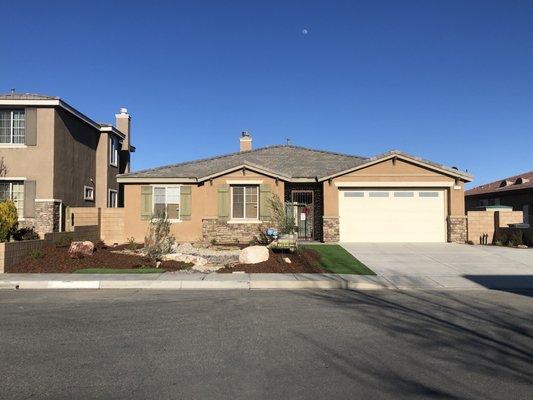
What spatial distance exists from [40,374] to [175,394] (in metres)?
1.72

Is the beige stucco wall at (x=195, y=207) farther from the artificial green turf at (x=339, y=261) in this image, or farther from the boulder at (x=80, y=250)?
the boulder at (x=80, y=250)

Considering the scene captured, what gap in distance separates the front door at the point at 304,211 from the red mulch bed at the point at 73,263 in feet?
30.1

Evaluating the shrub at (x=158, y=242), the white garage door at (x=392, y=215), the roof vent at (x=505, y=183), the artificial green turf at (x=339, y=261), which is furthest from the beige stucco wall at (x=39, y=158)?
the roof vent at (x=505, y=183)

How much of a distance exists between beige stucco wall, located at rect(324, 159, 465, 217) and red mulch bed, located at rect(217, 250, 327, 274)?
20.2 feet

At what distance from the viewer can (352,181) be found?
22.0 metres

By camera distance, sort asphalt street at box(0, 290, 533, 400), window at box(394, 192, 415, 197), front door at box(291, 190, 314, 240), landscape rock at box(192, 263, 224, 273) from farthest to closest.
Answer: front door at box(291, 190, 314, 240), window at box(394, 192, 415, 197), landscape rock at box(192, 263, 224, 273), asphalt street at box(0, 290, 533, 400)

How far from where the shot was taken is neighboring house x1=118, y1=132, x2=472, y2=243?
21812 mm

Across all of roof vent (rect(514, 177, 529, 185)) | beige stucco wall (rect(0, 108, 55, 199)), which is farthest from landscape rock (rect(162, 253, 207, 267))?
roof vent (rect(514, 177, 529, 185))

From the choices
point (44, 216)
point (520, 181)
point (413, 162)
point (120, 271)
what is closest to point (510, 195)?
point (520, 181)

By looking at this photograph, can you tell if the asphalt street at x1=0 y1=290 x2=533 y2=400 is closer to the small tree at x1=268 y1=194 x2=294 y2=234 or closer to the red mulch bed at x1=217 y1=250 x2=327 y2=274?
the red mulch bed at x1=217 y1=250 x2=327 y2=274

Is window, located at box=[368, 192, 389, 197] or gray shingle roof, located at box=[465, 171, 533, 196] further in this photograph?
gray shingle roof, located at box=[465, 171, 533, 196]

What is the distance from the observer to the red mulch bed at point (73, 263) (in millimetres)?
13898

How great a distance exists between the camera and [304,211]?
23344mm

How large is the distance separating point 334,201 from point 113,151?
514 inches
